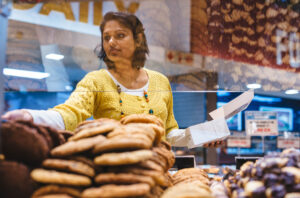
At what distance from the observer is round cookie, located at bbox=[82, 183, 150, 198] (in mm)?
839

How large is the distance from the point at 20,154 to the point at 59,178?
0.19m

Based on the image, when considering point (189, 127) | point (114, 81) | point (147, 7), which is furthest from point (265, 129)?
point (147, 7)

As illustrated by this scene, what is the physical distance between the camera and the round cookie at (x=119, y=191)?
0.84 metres

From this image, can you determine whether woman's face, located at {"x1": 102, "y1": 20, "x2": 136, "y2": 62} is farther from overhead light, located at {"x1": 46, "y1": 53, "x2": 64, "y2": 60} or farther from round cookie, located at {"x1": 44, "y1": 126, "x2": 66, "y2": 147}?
round cookie, located at {"x1": 44, "y1": 126, "x2": 66, "y2": 147}

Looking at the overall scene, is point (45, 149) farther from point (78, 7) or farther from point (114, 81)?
point (114, 81)

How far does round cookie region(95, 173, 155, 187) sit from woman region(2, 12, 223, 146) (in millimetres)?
418

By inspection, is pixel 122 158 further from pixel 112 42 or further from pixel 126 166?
pixel 112 42

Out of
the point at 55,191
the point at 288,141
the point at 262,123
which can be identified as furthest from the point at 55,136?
the point at 288,141

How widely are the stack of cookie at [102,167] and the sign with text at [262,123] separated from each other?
124 inches

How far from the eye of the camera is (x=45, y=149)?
964mm

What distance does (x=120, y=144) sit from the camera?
3.01ft

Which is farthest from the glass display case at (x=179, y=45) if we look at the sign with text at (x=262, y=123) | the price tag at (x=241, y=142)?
the price tag at (x=241, y=142)

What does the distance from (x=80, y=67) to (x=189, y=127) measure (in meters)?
0.76

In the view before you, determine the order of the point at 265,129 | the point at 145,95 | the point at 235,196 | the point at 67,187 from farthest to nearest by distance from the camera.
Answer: the point at 265,129
the point at 145,95
the point at 235,196
the point at 67,187
